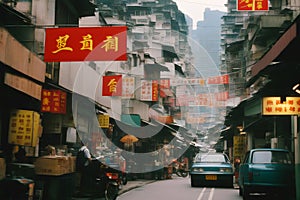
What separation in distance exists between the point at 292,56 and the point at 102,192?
241 inches

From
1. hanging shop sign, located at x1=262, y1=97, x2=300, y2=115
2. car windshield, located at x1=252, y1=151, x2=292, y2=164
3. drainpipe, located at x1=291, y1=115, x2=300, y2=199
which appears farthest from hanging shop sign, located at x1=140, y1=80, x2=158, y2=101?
car windshield, located at x1=252, y1=151, x2=292, y2=164

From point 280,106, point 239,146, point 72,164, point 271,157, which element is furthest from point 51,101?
point 239,146

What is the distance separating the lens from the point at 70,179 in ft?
38.9

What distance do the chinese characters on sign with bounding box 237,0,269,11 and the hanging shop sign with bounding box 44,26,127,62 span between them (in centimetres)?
599

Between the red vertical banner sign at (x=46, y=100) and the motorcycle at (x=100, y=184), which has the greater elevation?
the red vertical banner sign at (x=46, y=100)

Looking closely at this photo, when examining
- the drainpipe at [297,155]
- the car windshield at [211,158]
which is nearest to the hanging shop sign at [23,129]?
the drainpipe at [297,155]

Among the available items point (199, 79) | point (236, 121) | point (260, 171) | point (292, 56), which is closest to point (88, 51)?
point (292, 56)

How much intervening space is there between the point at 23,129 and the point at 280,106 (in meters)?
→ 7.93

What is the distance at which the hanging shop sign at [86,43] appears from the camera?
11086 millimetres

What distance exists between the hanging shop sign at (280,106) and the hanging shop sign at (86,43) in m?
5.65

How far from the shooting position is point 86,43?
1108 centimetres

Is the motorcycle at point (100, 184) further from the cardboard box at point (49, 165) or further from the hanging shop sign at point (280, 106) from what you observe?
the hanging shop sign at point (280, 106)

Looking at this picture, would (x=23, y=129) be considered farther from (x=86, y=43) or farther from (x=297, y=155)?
(x=297, y=155)

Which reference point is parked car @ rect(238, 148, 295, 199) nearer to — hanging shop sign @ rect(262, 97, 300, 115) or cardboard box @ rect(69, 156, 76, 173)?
hanging shop sign @ rect(262, 97, 300, 115)
